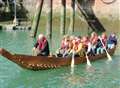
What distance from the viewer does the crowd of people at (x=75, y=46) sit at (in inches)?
925

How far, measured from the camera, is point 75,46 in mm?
25234

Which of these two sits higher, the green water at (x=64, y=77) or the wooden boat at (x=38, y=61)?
the wooden boat at (x=38, y=61)

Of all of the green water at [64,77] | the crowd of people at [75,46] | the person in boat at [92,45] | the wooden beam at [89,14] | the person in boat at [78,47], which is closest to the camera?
the green water at [64,77]

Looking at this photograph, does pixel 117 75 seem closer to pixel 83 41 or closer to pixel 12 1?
pixel 83 41

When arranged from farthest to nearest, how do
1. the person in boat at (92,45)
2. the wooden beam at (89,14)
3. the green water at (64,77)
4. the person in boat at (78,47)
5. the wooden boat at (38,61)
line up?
the wooden beam at (89,14) < the person in boat at (92,45) < the person in boat at (78,47) < the wooden boat at (38,61) < the green water at (64,77)

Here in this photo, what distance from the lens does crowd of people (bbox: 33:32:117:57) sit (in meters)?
23.5

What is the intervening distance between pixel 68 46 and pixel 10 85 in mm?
5473

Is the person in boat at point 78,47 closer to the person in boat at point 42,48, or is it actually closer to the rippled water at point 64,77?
the rippled water at point 64,77

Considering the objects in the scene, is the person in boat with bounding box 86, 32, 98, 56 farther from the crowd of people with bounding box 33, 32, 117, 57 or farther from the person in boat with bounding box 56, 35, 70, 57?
the person in boat with bounding box 56, 35, 70, 57

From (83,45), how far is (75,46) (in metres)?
0.55

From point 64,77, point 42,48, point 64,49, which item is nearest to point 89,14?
point 64,49

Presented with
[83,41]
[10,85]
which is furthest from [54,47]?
[10,85]

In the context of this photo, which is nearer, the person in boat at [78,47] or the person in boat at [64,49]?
the person in boat at [64,49]

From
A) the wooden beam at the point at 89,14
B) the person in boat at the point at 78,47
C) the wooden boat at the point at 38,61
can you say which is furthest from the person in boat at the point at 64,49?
the wooden beam at the point at 89,14
